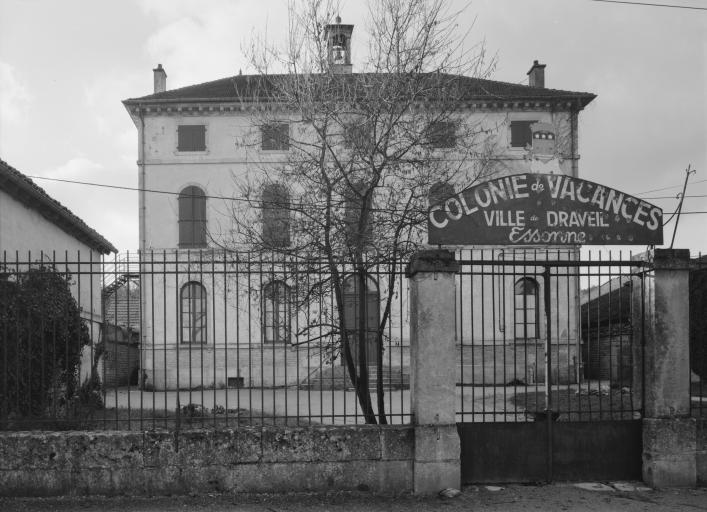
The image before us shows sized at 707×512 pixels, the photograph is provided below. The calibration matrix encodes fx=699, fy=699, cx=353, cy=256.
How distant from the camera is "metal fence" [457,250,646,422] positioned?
26.0ft

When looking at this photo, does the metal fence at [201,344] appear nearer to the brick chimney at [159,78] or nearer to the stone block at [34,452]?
the stone block at [34,452]

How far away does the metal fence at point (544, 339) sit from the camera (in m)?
7.93

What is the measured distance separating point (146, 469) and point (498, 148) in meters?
16.8

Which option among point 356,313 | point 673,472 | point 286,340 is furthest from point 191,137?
point 673,472

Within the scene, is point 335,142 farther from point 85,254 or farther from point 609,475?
point 85,254

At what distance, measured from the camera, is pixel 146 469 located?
7203 millimetres

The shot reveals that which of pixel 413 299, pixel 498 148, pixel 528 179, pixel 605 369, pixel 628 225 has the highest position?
pixel 498 148

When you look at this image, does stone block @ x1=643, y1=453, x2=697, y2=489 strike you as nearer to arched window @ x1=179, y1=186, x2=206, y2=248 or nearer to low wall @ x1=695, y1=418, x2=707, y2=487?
low wall @ x1=695, y1=418, x2=707, y2=487

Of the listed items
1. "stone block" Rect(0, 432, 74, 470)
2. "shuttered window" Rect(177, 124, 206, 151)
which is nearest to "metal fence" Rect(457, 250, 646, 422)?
"stone block" Rect(0, 432, 74, 470)

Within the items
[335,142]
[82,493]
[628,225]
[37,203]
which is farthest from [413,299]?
[37,203]

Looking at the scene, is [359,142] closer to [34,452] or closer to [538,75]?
[34,452]

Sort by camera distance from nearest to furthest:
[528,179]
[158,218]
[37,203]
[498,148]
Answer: [528,179], [37,203], [498,148], [158,218]

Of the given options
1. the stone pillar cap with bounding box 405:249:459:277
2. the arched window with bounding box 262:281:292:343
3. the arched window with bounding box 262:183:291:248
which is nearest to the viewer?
the stone pillar cap with bounding box 405:249:459:277

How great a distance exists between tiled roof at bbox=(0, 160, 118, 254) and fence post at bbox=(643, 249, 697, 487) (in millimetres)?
13314
